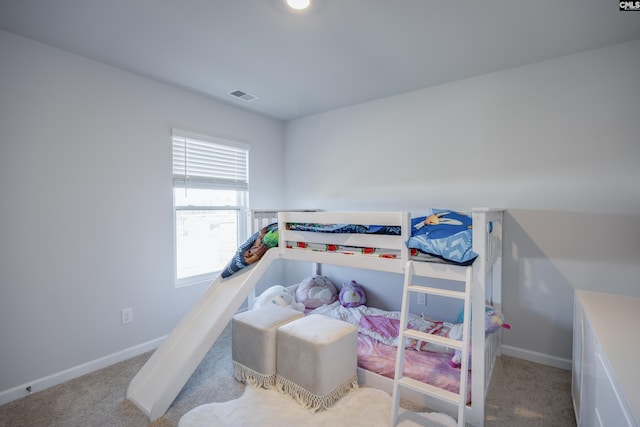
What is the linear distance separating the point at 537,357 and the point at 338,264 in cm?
177

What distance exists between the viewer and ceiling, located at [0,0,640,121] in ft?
Answer: 5.76

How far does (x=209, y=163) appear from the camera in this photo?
10.3 ft

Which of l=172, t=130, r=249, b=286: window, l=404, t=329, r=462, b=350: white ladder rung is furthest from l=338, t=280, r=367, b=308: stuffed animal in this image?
l=404, t=329, r=462, b=350: white ladder rung

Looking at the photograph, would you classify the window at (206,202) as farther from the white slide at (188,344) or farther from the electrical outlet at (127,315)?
the white slide at (188,344)

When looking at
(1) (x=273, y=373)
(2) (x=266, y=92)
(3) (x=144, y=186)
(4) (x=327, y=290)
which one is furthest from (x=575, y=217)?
(3) (x=144, y=186)

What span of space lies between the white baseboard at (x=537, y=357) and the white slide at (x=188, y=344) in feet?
6.77

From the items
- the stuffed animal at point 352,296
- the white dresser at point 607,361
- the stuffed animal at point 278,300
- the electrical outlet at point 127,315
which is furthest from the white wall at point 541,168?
the electrical outlet at point 127,315

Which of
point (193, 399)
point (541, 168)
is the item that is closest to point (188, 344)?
point (193, 399)

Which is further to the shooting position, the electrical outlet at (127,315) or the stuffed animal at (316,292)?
the stuffed animal at (316,292)

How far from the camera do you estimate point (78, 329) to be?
2289mm

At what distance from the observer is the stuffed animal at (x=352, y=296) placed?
3139 millimetres

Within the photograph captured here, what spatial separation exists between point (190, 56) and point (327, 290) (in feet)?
7.98

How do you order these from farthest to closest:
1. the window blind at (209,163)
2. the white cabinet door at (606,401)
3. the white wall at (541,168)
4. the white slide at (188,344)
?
1. the window blind at (209,163)
2. the white wall at (541,168)
3. the white slide at (188,344)
4. the white cabinet door at (606,401)

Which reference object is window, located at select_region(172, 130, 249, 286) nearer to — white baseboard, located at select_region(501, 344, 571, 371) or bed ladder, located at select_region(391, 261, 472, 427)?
bed ladder, located at select_region(391, 261, 472, 427)
